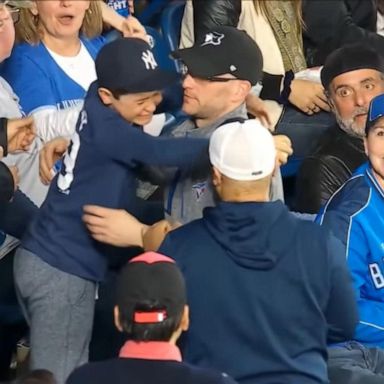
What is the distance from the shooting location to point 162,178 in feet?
12.3

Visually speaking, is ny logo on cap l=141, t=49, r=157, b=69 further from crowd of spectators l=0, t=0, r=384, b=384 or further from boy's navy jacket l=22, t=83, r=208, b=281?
boy's navy jacket l=22, t=83, r=208, b=281

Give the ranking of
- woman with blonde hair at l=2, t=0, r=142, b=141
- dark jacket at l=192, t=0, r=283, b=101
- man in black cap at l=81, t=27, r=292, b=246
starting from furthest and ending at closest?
dark jacket at l=192, t=0, r=283, b=101 < woman with blonde hair at l=2, t=0, r=142, b=141 < man in black cap at l=81, t=27, r=292, b=246

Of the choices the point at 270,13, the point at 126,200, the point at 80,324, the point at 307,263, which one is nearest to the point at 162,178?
the point at 126,200

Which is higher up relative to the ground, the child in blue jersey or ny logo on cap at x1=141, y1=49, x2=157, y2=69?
ny logo on cap at x1=141, y1=49, x2=157, y2=69

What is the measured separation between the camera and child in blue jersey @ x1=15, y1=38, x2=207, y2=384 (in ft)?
11.3

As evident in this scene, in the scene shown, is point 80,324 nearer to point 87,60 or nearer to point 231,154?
point 231,154

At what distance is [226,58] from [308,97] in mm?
1490

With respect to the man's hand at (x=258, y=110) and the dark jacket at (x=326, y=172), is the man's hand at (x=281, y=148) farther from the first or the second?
the dark jacket at (x=326, y=172)

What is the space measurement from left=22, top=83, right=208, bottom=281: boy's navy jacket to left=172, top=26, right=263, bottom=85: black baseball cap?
1.36 feet

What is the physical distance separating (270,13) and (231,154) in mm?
2396

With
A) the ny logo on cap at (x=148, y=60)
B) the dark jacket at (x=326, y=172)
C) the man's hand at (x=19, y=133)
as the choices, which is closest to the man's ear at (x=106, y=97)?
the ny logo on cap at (x=148, y=60)

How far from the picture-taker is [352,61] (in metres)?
4.75

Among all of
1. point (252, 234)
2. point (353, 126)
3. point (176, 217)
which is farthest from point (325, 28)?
point (252, 234)

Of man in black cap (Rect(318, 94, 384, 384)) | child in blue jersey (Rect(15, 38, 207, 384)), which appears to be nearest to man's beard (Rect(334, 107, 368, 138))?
man in black cap (Rect(318, 94, 384, 384))
